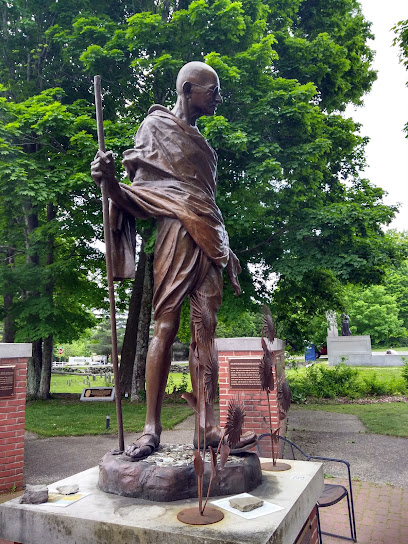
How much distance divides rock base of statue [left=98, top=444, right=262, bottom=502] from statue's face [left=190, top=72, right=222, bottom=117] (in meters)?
2.56

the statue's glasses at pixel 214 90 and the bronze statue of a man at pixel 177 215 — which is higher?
the statue's glasses at pixel 214 90

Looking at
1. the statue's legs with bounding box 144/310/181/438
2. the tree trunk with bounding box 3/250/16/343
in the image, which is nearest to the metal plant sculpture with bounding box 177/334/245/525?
the statue's legs with bounding box 144/310/181/438

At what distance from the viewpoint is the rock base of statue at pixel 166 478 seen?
9.01ft

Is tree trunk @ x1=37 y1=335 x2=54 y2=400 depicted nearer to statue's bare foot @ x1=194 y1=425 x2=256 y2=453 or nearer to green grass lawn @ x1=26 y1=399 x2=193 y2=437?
green grass lawn @ x1=26 y1=399 x2=193 y2=437

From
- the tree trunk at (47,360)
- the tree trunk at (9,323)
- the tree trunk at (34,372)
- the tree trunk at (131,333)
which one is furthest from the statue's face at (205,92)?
the tree trunk at (34,372)

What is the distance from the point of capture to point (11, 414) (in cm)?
593

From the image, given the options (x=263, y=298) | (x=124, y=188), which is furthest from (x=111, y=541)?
(x=263, y=298)

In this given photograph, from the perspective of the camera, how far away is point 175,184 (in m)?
3.46

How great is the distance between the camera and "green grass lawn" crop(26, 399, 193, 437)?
9.84m

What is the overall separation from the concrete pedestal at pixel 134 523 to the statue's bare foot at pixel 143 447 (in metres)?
0.26

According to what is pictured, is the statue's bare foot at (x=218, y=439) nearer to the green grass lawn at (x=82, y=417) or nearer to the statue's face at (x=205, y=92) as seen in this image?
the statue's face at (x=205, y=92)

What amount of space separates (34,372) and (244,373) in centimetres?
1015

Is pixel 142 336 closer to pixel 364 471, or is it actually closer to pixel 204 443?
pixel 364 471

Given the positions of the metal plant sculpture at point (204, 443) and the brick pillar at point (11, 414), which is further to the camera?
the brick pillar at point (11, 414)
